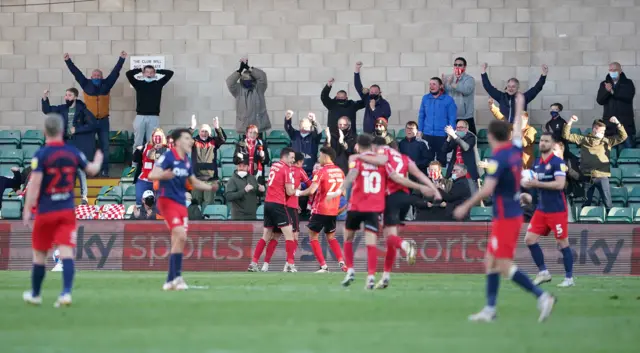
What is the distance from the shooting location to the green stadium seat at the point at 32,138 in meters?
28.9

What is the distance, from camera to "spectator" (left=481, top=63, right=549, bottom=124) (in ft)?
88.2

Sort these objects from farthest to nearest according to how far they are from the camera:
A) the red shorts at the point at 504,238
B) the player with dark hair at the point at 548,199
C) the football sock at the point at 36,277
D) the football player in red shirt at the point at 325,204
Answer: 1. the football player in red shirt at the point at 325,204
2. the player with dark hair at the point at 548,199
3. the football sock at the point at 36,277
4. the red shorts at the point at 504,238

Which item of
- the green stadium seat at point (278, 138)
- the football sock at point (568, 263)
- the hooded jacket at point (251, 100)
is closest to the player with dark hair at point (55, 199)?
the football sock at point (568, 263)

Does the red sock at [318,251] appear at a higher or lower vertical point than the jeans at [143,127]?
lower

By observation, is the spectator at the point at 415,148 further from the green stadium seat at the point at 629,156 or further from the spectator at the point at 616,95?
the green stadium seat at the point at 629,156

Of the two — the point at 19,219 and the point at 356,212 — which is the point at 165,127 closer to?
the point at 19,219

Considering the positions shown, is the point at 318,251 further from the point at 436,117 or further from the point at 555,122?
the point at 555,122

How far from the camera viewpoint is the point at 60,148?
42.2 ft

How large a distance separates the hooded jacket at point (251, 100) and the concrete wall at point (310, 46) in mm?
1550

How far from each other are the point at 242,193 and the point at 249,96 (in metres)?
4.31

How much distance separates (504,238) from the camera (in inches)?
464

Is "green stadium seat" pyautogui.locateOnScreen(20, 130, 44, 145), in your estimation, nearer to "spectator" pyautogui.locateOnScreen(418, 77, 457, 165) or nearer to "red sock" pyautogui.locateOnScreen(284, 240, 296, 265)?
"red sock" pyautogui.locateOnScreen(284, 240, 296, 265)

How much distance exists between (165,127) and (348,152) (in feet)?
20.6

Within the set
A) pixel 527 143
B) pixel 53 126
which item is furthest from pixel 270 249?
pixel 53 126
